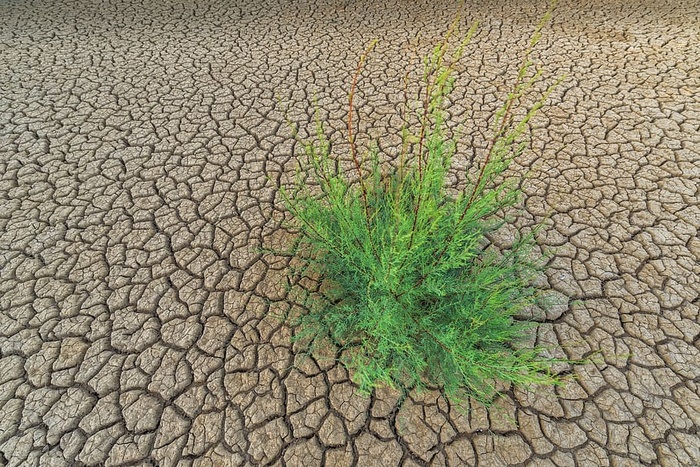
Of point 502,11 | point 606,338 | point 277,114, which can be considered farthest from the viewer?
point 502,11

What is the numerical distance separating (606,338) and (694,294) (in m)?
0.53

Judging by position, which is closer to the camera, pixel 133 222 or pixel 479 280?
pixel 479 280

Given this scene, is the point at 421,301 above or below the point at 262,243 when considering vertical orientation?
above

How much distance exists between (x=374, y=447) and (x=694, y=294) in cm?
158

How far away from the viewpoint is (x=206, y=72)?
144 inches

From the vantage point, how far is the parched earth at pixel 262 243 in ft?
5.20

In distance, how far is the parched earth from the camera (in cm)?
159

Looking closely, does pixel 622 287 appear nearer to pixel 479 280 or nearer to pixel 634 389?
pixel 634 389

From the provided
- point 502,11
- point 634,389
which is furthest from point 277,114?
point 502,11

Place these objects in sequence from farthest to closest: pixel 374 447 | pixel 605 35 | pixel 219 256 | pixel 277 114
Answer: pixel 605 35 → pixel 277 114 → pixel 219 256 → pixel 374 447

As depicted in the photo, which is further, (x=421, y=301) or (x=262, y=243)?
(x=262, y=243)

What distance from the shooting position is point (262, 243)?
89.0 inches

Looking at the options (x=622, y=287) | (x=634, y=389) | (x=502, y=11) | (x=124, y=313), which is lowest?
(x=124, y=313)

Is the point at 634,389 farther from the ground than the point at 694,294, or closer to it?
closer to it
